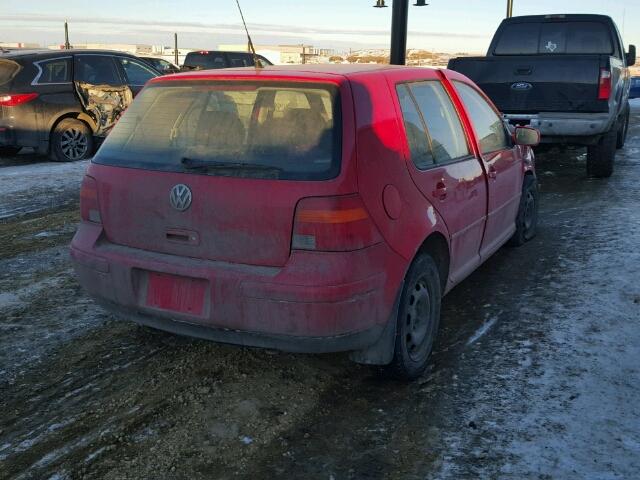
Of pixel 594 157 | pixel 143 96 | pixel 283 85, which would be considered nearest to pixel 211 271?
pixel 283 85

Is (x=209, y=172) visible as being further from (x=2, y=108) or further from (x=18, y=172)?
(x=2, y=108)

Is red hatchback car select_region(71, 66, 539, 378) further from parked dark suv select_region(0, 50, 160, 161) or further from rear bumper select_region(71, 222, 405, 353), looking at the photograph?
parked dark suv select_region(0, 50, 160, 161)

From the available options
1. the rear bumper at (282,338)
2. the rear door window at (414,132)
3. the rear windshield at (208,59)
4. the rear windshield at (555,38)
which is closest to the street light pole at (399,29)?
the rear windshield at (555,38)

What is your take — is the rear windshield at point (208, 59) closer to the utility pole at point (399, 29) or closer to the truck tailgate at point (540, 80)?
the utility pole at point (399, 29)

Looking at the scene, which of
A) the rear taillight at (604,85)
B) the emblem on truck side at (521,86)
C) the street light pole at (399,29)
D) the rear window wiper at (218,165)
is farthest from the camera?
the street light pole at (399,29)

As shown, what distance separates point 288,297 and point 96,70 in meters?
9.53

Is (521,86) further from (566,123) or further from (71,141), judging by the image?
(71,141)

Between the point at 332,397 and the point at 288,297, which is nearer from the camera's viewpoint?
the point at 288,297

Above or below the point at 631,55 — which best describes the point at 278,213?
below

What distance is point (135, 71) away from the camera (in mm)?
11805

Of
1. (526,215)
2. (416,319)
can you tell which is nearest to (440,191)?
(416,319)

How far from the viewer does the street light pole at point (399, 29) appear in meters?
12.2

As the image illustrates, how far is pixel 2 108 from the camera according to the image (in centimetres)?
980

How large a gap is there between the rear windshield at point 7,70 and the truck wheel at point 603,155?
27.6 ft
